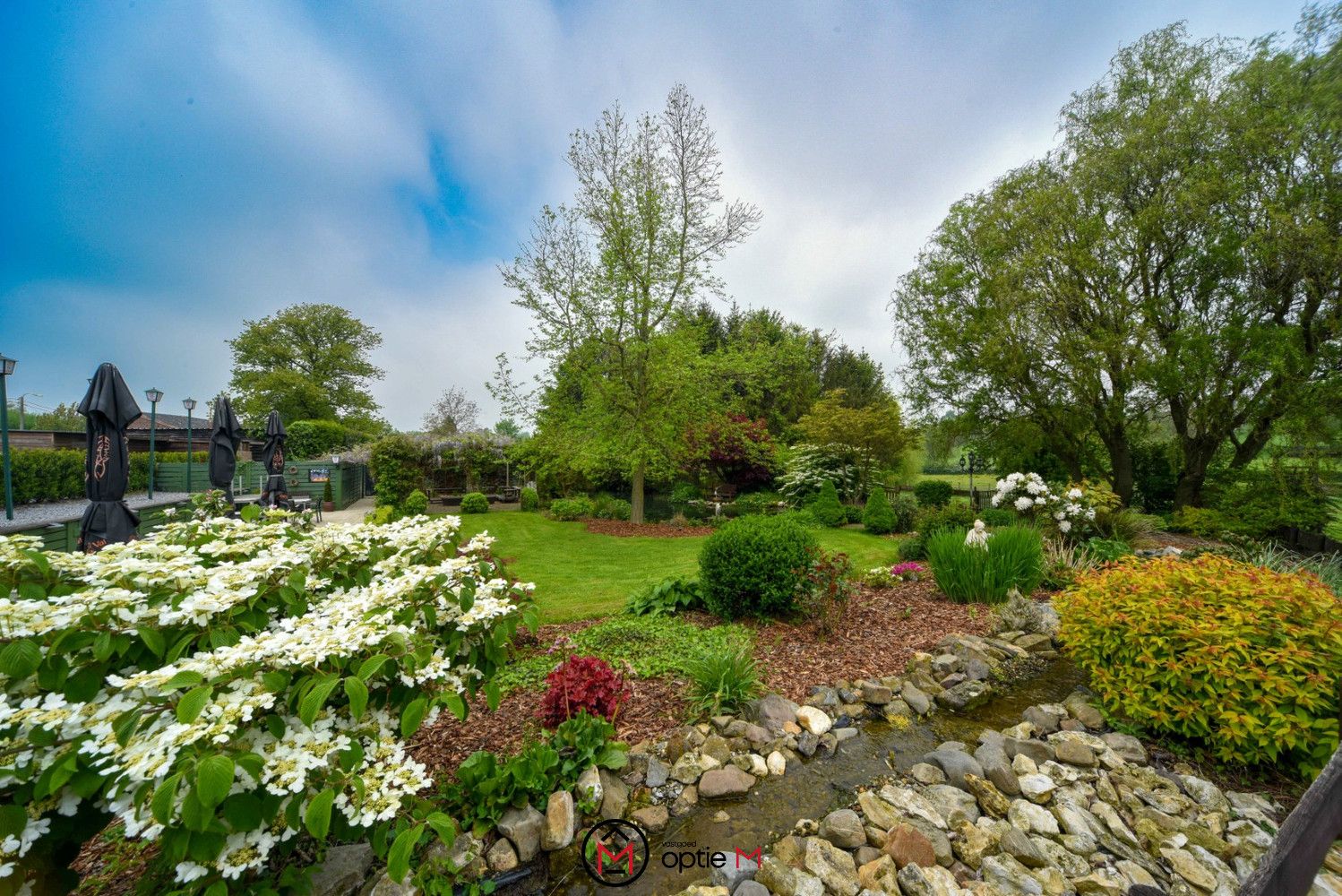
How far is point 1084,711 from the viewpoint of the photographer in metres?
3.37

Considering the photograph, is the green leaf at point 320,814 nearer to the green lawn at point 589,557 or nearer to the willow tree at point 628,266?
the green lawn at point 589,557

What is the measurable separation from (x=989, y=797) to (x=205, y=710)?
349 cm

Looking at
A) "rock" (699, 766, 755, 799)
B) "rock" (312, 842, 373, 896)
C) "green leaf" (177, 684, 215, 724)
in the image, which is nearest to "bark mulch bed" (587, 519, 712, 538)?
"rock" (699, 766, 755, 799)

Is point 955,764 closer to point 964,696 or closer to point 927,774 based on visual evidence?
point 927,774

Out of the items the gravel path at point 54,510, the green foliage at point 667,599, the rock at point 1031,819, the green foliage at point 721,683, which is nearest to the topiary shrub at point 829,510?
the green foliage at point 667,599

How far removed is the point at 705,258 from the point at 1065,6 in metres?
8.12

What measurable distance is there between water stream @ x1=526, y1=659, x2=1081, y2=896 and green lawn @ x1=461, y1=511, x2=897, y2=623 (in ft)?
Result: 9.84

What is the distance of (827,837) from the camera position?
2.31 meters

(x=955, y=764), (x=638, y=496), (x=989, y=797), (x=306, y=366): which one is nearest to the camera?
(x=989, y=797)

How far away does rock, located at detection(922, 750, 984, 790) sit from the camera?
8.97 ft

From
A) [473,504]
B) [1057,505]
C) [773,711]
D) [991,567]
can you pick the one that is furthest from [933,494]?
[473,504]

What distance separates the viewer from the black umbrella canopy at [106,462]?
523cm

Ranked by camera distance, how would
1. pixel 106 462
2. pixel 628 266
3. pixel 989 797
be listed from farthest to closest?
pixel 628 266
pixel 106 462
pixel 989 797

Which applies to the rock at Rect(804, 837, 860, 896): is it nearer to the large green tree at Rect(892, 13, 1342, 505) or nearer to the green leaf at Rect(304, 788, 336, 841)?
the green leaf at Rect(304, 788, 336, 841)
